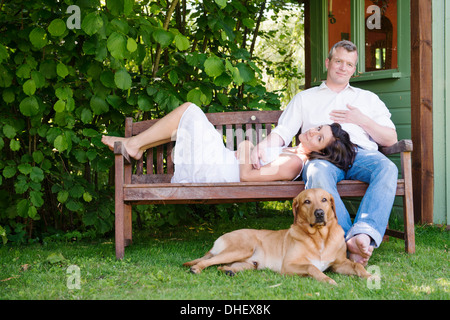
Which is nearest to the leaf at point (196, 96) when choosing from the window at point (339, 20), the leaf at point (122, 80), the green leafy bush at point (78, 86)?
the green leafy bush at point (78, 86)

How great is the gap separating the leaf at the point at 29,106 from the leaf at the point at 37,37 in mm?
412

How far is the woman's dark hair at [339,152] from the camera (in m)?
3.55

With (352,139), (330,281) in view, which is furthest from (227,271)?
(352,139)

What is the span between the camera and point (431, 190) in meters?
4.54

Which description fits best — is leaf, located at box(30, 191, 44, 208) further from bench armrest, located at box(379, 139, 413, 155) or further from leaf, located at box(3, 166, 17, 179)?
bench armrest, located at box(379, 139, 413, 155)

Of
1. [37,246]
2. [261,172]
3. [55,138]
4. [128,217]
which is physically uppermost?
[55,138]

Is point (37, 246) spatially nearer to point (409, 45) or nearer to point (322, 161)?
point (322, 161)

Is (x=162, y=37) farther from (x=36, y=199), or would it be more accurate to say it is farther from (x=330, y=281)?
(x=330, y=281)

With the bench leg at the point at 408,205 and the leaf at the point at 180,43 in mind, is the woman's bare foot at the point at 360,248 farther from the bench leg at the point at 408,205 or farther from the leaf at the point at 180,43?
the leaf at the point at 180,43

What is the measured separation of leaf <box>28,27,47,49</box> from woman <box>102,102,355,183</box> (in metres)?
0.86

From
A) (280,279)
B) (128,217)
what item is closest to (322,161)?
(280,279)
